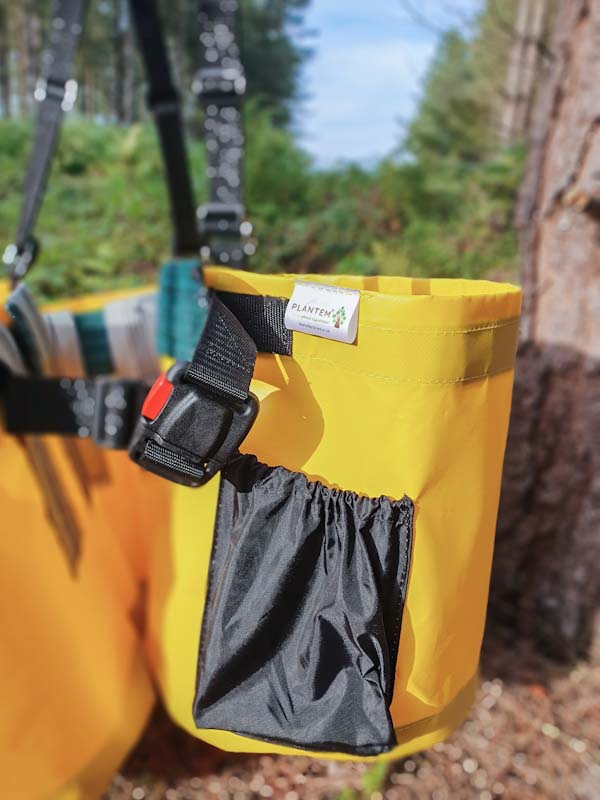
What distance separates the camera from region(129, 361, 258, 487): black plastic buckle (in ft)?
1.93

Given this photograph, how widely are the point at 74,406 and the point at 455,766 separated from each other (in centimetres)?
102

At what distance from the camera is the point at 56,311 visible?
3.81 feet

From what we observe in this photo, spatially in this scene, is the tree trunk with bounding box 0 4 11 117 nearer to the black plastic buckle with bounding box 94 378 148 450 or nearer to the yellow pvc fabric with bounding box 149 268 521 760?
the black plastic buckle with bounding box 94 378 148 450

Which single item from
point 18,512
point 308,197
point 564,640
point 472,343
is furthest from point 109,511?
point 308,197

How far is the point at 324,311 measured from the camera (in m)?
0.58

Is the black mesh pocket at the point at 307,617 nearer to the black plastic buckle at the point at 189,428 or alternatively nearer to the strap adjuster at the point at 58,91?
the black plastic buckle at the point at 189,428

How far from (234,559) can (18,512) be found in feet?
1.68

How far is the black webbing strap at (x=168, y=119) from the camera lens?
1.44 metres

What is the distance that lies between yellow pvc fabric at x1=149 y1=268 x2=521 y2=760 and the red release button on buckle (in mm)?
99

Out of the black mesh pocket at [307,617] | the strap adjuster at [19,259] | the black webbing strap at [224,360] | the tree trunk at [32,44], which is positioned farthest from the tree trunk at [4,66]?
the black mesh pocket at [307,617]

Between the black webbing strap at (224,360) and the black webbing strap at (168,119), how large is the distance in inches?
43.1

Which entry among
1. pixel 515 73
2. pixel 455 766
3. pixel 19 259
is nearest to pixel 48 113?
pixel 19 259

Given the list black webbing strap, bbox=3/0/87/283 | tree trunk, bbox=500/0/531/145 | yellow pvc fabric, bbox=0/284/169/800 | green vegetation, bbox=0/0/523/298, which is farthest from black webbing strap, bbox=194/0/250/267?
tree trunk, bbox=500/0/531/145

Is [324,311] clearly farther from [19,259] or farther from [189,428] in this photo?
[19,259]
